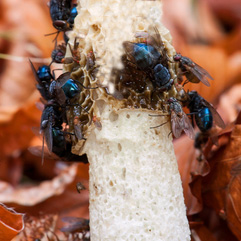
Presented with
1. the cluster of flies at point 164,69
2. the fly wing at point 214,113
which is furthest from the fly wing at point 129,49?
the fly wing at point 214,113

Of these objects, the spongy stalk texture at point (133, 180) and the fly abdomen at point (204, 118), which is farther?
the fly abdomen at point (204, 118)

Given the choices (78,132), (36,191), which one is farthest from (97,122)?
(36,191)

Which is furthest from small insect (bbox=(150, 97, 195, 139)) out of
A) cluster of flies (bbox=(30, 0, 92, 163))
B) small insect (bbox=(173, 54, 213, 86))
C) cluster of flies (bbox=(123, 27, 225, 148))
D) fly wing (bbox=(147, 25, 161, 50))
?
cluster of flies (bbox=(30, 0, 92, 163))

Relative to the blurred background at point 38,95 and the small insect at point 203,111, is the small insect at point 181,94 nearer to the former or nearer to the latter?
the small insect at point 203,111

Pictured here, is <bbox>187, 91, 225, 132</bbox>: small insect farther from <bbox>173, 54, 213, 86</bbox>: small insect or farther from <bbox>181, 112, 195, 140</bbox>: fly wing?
<bbox>181, 112, 195, 140</bbox>: fly wing

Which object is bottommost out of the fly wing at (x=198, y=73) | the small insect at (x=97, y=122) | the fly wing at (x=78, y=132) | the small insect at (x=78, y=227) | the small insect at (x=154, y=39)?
the small insect at (x=78, y=227)

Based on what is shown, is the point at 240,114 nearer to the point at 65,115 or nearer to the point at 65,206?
the point at 65,115
